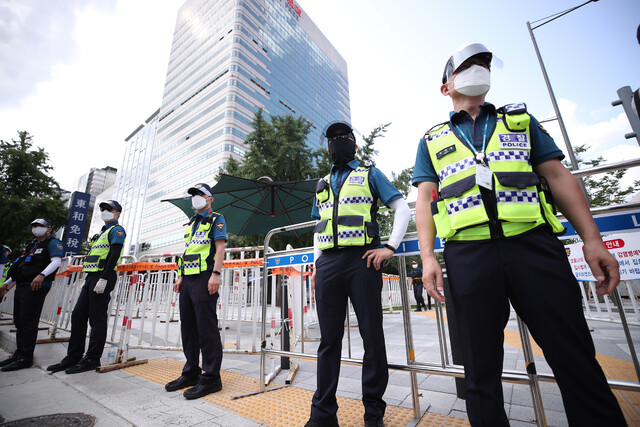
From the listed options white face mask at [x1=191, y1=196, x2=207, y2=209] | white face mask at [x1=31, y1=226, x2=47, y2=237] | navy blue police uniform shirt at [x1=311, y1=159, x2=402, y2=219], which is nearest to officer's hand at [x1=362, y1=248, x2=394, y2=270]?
navy blue police uniform shirt at [x1=311, y1=159, x2=402, y2=219]

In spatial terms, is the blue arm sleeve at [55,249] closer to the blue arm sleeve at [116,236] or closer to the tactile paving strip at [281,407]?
the blue arm sleeve at [116,236]

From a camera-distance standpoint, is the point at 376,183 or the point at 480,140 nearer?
the point at 480,140

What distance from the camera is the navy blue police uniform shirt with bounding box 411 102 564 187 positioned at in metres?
1.38

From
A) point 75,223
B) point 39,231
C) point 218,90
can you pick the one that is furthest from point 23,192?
point 218,90

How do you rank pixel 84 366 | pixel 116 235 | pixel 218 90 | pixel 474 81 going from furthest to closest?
pixel 218 90, pixel 116 235, pixel 84 366, pixel 474 81

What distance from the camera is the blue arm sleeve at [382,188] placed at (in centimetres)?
224

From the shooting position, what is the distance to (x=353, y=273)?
2.05 meters

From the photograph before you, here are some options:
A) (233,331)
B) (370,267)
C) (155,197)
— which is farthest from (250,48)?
(370,267)

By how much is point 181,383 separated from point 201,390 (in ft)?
1.24

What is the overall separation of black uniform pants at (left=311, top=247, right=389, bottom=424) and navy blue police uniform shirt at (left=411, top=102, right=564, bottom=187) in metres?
0.79

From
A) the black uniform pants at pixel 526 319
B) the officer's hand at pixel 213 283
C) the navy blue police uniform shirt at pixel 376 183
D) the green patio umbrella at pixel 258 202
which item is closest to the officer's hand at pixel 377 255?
the navy blue police uniform shirt at pixel 376 183

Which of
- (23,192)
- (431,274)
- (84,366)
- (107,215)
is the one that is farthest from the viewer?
(23,192)

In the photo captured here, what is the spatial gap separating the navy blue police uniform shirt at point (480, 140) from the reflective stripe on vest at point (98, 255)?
429 cm

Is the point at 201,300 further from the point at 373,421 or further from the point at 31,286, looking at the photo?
the point at 31,286
